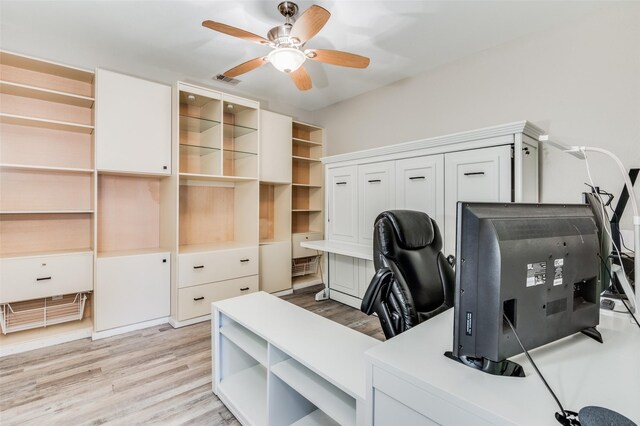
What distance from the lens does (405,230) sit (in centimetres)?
158

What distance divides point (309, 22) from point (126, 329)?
308 centimetres

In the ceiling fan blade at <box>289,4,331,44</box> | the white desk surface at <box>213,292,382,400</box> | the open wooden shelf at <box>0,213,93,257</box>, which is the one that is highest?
the ceiling fan blade at <box>289,4,331,44</box>

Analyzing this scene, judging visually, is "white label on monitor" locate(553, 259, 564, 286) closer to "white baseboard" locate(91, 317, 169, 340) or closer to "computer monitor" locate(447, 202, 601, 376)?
"computer monitor" locate(447, 202, 601, 376)

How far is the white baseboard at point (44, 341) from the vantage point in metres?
2.44

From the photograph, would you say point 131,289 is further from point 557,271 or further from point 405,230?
point 557,271

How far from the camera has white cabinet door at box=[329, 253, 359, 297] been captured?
361 centimetres

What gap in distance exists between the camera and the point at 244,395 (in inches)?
70.9

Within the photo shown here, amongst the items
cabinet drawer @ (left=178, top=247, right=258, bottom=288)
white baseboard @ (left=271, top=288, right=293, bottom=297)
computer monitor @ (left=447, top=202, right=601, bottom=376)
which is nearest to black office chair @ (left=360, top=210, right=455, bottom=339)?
computer monitor @ (left=447, top=202, right=601, bottom=376)

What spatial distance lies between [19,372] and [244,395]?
1.79 m

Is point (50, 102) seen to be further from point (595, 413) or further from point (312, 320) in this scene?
point (595, 413)

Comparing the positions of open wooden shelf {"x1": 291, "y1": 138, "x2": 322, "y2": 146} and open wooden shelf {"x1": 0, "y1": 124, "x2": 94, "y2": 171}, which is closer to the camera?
open wooden shelf {"x1": 0, "y1": 124, "x2": 94, "y2": 171}

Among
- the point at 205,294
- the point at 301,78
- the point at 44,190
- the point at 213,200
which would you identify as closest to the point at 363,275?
the point at 205,294

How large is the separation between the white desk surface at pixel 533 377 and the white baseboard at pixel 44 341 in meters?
3.02

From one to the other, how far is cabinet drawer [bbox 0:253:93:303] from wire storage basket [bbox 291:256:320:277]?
241cm
